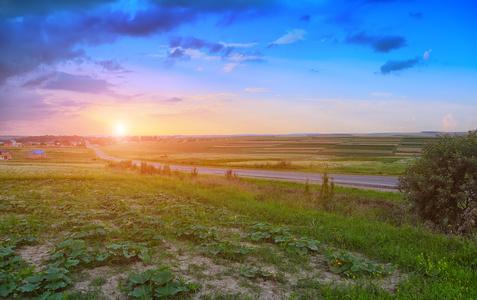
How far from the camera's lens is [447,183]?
798cm

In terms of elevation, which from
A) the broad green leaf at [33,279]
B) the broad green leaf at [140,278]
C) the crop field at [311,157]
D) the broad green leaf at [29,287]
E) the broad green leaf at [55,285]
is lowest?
the crop field at [311,157]

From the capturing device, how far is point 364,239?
7078 millimetres

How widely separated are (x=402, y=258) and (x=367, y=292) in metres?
1.94

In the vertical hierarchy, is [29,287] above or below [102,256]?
above

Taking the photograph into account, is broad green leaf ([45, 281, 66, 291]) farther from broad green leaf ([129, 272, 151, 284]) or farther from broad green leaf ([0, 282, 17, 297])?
broad green leaf ([129, 272, 151, 284])

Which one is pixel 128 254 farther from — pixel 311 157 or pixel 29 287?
pixel 311 157

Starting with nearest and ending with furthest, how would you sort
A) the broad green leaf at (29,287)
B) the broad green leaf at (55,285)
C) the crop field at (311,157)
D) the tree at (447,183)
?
1. the broad green leaf at (29,287)
2. the broad green leaf at (55,285)
3. the tree at (447,183)
4. the crop field at (311,157)

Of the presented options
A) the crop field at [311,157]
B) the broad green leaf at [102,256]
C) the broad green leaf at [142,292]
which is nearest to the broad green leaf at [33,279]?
the broad green leaf at [102,256]

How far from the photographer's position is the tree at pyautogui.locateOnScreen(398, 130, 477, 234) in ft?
25.5

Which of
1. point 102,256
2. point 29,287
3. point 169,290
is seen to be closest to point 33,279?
point 29,287

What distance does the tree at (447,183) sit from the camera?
25.5 feet

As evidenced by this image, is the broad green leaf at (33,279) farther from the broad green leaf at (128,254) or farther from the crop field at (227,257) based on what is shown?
the broad green leaf at (128,254)

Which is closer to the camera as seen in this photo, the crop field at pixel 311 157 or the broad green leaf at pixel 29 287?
the broad green leaf at pixel 29 287

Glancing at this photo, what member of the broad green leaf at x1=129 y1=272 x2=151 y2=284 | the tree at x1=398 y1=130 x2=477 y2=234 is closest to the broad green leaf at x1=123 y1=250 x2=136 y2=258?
the broad green leaf at x1=129 y1=272 x2=151 y2=284
